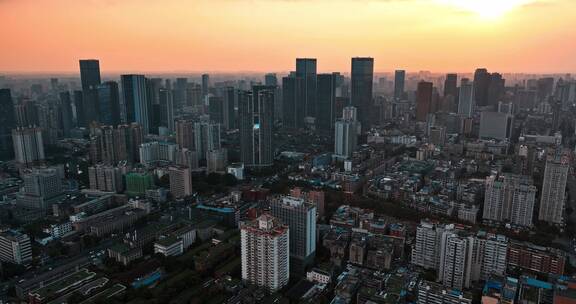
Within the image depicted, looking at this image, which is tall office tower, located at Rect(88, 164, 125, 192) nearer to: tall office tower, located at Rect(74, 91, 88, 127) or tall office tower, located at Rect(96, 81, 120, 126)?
tall office tower, located at Rect(96, 81, 120, 126)

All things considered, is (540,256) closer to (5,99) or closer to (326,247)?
(326,247)

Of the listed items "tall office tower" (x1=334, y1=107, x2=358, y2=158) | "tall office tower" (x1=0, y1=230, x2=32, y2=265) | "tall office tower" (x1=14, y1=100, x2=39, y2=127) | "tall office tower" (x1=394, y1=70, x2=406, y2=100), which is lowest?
"tall office tower" (x1=0, y1=230, x2=32, y2=265)

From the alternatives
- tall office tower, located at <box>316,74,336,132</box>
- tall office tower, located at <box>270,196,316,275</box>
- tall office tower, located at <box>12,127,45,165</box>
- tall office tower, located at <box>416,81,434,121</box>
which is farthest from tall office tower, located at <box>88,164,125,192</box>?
tall office tower, located at <box>416,81,434,121</box>

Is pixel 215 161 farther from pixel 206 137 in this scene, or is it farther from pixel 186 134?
pixel 186 134

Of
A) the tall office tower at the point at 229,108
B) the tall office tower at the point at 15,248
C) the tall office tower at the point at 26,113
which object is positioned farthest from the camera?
the tall office tower at the point at 229,108

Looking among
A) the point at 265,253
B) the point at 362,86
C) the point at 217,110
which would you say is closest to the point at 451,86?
the point at 362,86

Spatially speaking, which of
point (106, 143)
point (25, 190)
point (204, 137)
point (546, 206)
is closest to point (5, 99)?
point (106, 143)

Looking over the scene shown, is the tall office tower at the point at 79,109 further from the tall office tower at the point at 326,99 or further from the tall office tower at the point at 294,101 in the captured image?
the tall office tower at the point at 326,99

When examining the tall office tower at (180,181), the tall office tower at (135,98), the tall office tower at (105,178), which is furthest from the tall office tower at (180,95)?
the tall office tower at (180,181)
